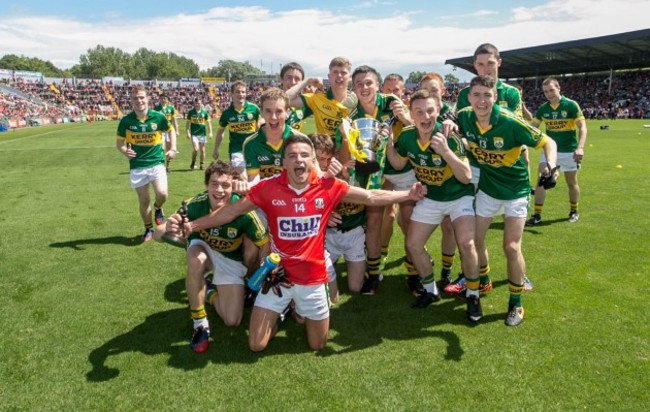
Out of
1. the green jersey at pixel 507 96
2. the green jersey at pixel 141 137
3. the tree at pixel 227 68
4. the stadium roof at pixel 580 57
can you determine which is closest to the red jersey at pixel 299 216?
the green jersey at pixel 507 96

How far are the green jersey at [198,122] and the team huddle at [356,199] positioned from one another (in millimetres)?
9704

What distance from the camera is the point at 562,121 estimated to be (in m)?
8.52

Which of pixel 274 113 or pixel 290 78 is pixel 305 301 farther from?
pixel 290 78

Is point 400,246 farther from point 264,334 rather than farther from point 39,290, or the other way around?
point 39,290

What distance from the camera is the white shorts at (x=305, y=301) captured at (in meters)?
4.17

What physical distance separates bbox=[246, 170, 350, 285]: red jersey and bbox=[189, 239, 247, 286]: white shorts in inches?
32.8

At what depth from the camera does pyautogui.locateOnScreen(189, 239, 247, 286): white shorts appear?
190 inches

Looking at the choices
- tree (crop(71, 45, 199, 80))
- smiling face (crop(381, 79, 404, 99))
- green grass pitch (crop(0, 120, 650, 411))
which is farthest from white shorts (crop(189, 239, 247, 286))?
tree (crop(71, 45, 199, 80))

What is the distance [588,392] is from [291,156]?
9.82ft

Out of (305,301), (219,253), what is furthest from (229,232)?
(305,301)

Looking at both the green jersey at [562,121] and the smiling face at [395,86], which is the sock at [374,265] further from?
the green jersey at [562,121]

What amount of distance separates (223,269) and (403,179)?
7.78 ft

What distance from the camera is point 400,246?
23.5 feet

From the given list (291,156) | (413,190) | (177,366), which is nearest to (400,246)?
(413,190)
